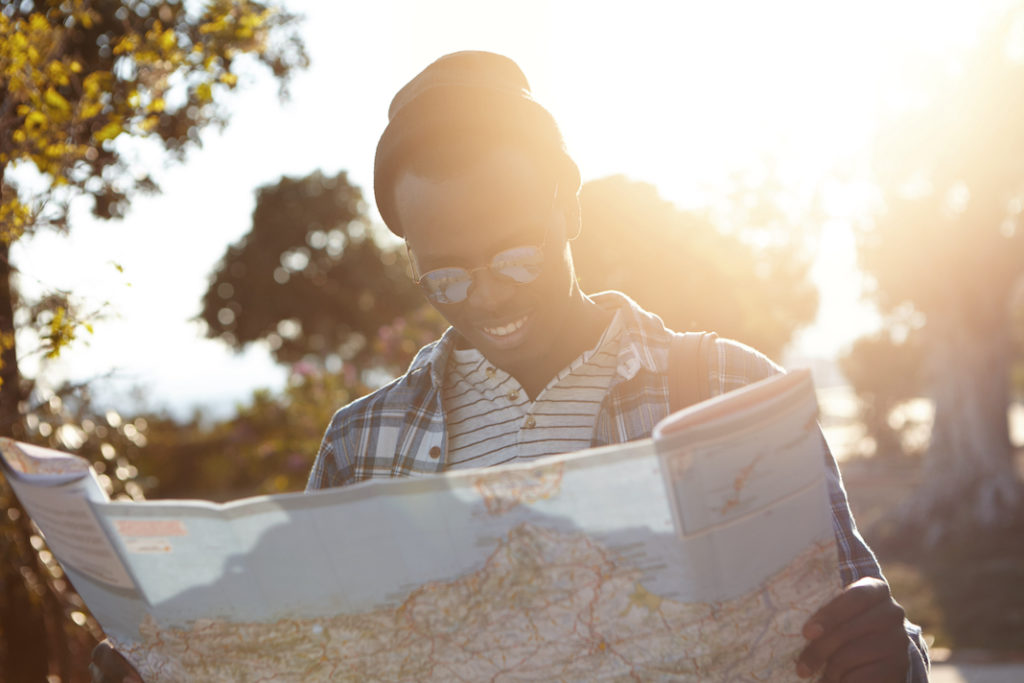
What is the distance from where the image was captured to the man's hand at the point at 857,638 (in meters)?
1.17

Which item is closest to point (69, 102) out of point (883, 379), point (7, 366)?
point (7, 366)

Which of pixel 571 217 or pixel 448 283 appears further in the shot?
pixel 571 217

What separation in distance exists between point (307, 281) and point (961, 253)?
26710 millimetres

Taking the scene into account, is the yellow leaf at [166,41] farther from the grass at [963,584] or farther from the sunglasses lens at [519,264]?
the grass at [963,584]

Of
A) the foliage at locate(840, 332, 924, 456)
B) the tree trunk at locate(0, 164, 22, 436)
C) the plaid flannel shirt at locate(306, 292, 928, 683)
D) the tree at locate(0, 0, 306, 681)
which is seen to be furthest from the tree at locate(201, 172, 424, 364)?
the plaid flannel shirt at locate(306, 292, 928, 683)

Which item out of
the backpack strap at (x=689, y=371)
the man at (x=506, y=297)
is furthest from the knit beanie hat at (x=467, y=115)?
the backpack strap at (x=689, y=371)

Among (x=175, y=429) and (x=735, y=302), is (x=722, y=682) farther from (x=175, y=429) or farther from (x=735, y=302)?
(x=175, y=429)

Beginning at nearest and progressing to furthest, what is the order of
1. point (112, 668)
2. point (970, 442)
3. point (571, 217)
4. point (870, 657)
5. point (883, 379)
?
point (870, 657) < point (112, 668) < point (571, 217) < point (970, 442) < point (883, 379)

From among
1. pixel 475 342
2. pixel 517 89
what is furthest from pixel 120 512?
pixel 517 89

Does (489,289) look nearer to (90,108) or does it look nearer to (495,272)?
(495,272)

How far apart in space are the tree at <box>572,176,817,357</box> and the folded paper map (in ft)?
6.58

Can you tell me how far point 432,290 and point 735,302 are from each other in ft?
9.70

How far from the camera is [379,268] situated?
108ft

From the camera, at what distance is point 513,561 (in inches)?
46.6
